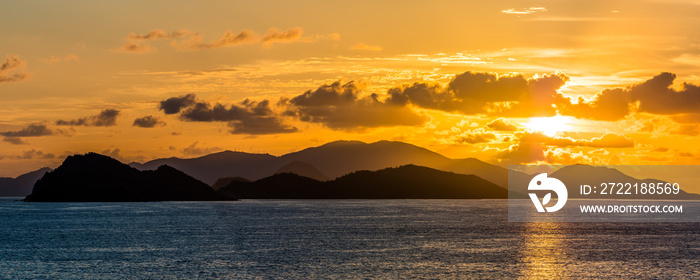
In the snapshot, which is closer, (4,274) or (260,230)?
(4,274)

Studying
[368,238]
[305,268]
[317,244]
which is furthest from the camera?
[368,238]

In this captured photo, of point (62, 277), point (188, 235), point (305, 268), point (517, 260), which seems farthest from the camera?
point (188, 235)

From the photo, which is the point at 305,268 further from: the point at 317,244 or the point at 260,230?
the point at 260,230

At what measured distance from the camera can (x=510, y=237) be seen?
14875 cm

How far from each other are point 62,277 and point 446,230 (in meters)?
99.5

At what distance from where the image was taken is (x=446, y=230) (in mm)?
169750

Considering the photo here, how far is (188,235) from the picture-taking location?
153 meters

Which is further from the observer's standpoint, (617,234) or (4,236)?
(617,234)

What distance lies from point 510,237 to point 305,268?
6619 centimetres

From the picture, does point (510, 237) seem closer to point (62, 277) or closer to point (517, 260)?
point (517, 260)

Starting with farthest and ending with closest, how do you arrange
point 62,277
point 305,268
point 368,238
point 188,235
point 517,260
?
point 188,235 → point 368,238 → point 517,260 → point 305,268 → point 62,277

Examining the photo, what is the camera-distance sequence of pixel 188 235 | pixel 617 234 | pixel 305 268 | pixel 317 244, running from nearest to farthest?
pixel 305 268 < pixel 317 244 < pixel 188 235 < pixel 617 234

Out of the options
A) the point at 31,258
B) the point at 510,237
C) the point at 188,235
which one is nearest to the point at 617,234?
the point at 510,237

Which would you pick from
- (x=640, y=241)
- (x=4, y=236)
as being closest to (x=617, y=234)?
(x=640, y=241)
